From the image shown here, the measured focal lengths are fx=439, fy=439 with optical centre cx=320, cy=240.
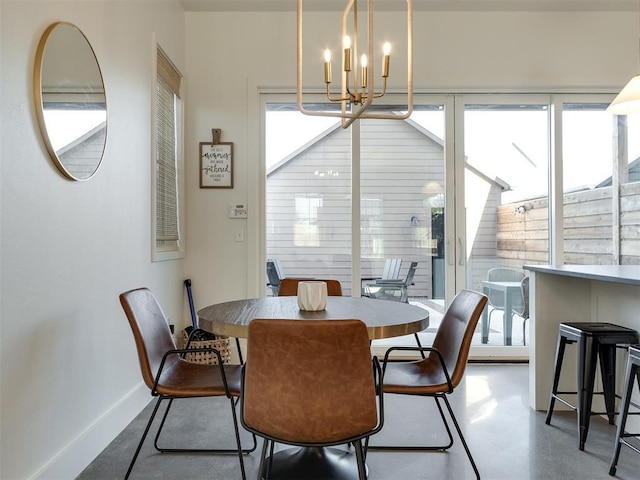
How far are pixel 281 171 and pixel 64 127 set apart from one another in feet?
7.02

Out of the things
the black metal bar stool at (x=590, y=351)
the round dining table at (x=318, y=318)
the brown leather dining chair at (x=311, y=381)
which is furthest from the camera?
the black metal bar stool at (x=590, y=351)

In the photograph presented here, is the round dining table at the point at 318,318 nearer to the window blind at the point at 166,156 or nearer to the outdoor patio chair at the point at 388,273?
the window blind at the point at 166,156

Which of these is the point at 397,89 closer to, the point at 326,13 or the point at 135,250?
the point at 326,13

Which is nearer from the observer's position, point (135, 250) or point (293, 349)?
point (293, 349)

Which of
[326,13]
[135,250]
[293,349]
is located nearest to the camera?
[293,349]

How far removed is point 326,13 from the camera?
3.72 meters

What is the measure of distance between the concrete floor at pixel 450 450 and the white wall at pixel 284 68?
1.37 meters

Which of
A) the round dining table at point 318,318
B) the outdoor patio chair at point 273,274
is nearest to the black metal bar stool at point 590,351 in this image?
the round dining table at point 318,318

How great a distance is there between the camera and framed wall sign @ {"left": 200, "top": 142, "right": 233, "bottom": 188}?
3.71 metres

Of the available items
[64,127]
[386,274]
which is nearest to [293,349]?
[64,127]

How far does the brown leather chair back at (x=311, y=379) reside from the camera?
1295mm

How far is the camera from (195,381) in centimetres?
190

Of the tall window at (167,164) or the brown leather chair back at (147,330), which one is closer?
the brown leather chair back at (147,330)

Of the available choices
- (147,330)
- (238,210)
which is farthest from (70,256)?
(238,210)
